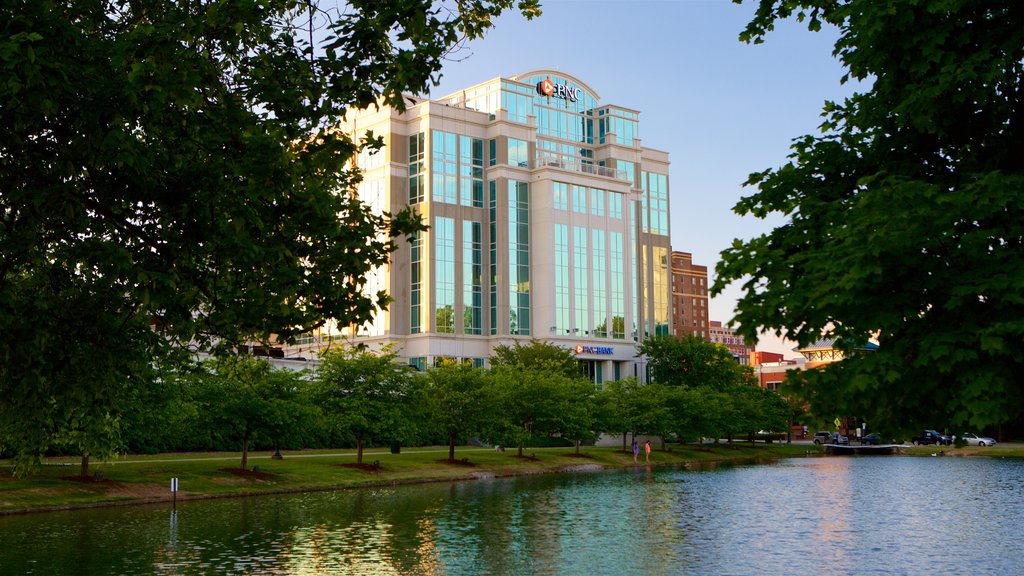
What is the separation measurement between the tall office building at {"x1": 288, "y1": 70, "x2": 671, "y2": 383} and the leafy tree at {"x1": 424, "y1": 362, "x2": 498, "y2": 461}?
34656 millimetres

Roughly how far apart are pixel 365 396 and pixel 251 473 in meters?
11.5

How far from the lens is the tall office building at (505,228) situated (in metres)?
110

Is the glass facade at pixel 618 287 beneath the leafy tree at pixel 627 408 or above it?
above

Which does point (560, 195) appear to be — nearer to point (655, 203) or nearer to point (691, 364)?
point (655, 203)

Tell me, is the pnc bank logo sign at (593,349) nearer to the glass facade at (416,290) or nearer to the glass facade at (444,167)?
the glass facade at (416,290)

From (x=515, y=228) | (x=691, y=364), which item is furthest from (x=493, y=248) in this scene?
(x=691, y=364)

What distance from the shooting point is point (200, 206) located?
13484mm

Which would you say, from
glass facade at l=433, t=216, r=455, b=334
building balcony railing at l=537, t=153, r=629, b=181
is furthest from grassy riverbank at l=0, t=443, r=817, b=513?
building balcony railing at l=537, t=153, r=629, b=181

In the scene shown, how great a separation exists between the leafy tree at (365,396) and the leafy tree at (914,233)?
4405 cm

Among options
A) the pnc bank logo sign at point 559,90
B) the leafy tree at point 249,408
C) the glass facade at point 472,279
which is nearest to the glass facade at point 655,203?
the pnc bank logo sign at point 559,90

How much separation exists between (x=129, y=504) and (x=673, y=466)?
51.6 metres

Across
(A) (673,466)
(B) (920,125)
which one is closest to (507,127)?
(A) (673,466)

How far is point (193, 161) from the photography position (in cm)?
1393

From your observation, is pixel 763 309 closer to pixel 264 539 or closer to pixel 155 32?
pixel 155 32
